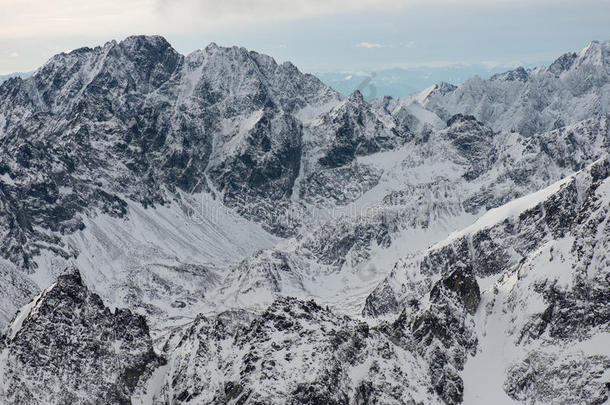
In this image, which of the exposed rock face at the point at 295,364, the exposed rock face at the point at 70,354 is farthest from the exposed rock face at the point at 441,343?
the exposed rock face at the point at 70,354

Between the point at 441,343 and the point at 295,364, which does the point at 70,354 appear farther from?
the point at 441,343

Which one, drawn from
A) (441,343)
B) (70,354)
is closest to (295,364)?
(441,343)

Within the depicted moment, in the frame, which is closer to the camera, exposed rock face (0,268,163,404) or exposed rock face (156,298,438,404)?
exposed rock face (156,298,438,404)

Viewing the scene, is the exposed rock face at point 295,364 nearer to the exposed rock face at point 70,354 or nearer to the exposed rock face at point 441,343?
the exposed rock face at point 441,343

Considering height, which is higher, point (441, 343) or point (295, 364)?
point (295, 364)

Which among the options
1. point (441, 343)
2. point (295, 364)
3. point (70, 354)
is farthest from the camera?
point (441, 343)

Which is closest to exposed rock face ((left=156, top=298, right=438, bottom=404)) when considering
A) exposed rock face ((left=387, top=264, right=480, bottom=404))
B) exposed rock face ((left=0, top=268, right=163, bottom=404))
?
exposed rock face ((left=387, top=264, right=480, bottom=404))

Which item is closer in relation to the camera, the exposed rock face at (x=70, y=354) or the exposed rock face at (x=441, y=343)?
the exposed rock face at (x=70, y=354)

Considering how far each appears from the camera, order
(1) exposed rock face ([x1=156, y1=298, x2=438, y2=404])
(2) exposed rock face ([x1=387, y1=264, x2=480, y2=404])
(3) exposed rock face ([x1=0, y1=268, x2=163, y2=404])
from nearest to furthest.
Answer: (1) exposed rock face ([x1=156, y1=298, x2=438, y2=404]) < (3) exposed rock face ([x1=0, y1=268, x2=163, y2=404]) < (2) exposed rock face ([x1=387, y1=264, x2=480, y2=404])

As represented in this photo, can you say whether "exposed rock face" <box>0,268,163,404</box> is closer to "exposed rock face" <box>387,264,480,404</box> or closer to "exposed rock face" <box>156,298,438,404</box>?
"exposed rock face" <box>156,298,438,404</box>

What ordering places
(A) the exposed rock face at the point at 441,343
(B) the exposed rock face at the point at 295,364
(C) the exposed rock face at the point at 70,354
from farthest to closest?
(A) the exposed rock face at the point at 441,343 < (C) the exposed rock face at the point at 70,354 < (B) the exposed rock face at the point at 295,364
